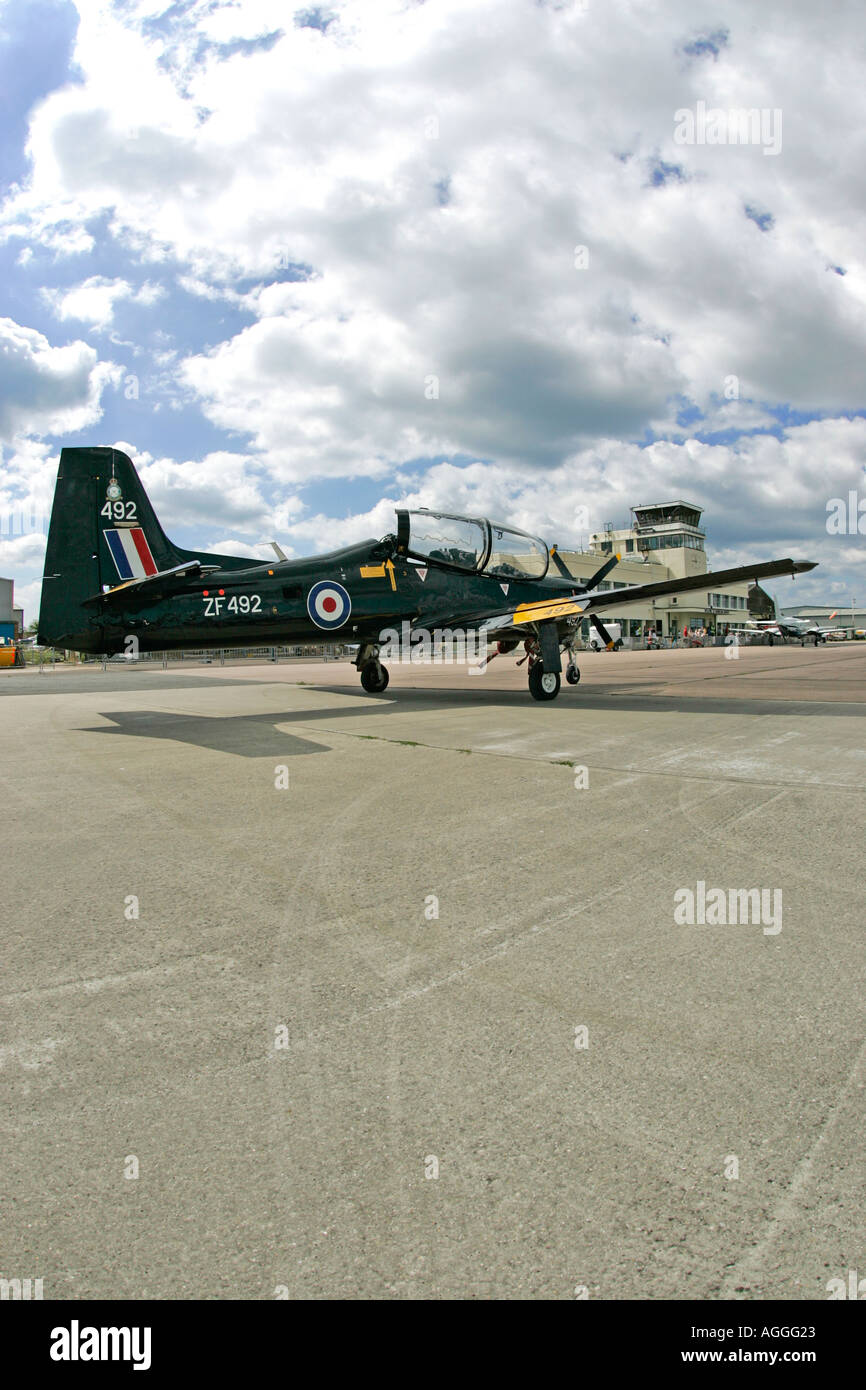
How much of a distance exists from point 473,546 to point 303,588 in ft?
14.2

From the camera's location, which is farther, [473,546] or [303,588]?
[473,546]

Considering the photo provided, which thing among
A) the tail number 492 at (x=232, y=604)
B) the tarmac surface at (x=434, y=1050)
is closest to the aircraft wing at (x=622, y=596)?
the tail number 492 at (x=232, y=604)

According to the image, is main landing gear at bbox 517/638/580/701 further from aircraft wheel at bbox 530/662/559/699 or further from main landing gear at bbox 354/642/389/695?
main landing gear at bbox 354/642/389/695

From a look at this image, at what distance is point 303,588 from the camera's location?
14.3 metres

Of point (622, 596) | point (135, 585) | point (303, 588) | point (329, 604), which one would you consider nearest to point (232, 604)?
point (303, 588)

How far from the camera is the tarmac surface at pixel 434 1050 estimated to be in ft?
6.00

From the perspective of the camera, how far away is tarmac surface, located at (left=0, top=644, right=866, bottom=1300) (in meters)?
1.83

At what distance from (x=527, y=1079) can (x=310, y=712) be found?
1239 centimetres

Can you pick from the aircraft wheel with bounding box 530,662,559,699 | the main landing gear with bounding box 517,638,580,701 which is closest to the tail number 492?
the main landing gear with bounding box 517,638,580,701

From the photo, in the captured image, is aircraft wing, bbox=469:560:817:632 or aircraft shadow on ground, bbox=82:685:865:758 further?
aircraft wing, bbox=469:560:817:632

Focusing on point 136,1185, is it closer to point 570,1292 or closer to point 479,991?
point 570,1292

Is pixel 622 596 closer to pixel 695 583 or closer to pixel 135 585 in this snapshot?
pixel 695 583

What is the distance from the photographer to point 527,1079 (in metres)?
2.51

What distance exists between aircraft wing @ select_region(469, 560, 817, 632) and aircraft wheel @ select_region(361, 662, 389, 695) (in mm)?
3169
